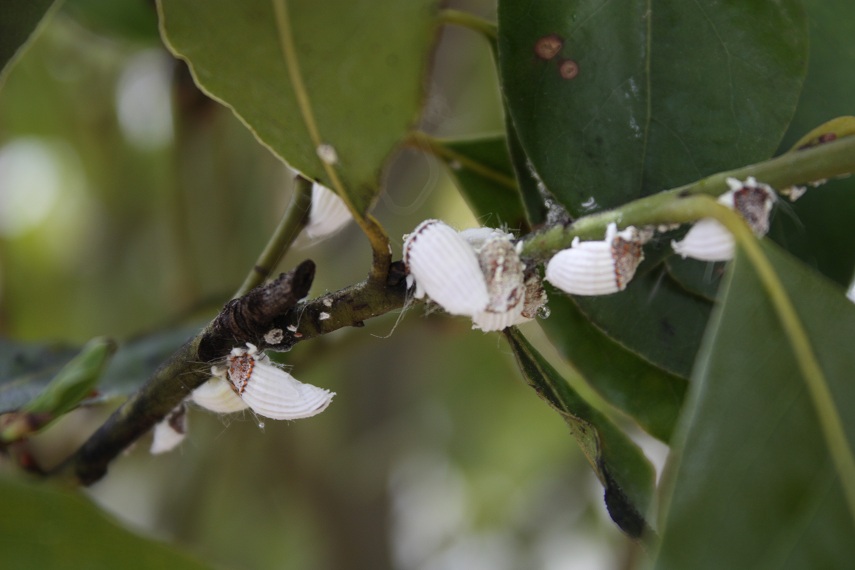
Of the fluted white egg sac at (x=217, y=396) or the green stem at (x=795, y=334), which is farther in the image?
the fluted white egg sac at (x=217, y=396)

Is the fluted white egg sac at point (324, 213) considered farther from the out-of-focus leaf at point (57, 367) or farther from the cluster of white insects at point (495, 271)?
the out-of-focus leaf at point (57, 367)

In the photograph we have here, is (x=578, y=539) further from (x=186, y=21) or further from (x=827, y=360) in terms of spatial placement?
(x=186, y=21)

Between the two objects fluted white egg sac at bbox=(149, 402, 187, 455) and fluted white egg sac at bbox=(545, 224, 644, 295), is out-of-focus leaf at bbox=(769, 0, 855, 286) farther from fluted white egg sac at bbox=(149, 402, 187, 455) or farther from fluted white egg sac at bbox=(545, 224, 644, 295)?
fluted white egg sac at bbox=(149, 402, 187, 455)

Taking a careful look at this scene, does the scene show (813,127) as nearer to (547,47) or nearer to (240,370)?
(547,47)

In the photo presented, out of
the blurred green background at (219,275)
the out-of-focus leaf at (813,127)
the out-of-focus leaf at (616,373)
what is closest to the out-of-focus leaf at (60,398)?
the out-of-focus leaf at (616,373)

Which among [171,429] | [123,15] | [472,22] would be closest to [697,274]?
[472,22]
